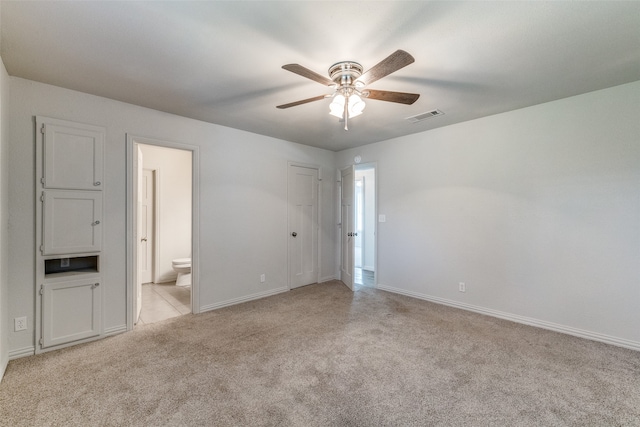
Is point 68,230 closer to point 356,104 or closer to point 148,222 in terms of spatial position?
point 148,222

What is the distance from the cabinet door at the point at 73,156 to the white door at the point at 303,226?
254 cm

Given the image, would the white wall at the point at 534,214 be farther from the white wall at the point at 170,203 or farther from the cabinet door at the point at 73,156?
the white wall at the point at 170,203

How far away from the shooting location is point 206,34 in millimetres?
1850

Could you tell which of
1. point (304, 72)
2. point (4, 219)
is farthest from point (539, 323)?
point (4, 219)

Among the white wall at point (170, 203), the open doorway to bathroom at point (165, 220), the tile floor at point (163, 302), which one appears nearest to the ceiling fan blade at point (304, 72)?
the tile floor at point (163, 302)

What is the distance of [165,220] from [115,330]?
2.54 m

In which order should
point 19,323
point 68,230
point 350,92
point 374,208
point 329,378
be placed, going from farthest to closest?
point 374,208 → point 68,230 → point 19,323 → point 350,92 → point 329,378

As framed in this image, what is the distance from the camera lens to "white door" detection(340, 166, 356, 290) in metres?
4.61

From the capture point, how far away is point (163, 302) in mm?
3988

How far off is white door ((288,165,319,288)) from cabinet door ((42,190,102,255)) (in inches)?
101

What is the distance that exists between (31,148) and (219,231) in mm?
1965

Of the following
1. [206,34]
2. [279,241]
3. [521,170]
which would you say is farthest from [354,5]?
[279,241]

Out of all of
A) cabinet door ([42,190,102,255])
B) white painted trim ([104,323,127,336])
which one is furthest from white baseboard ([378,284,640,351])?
cabinet door ([42,190,102,255])

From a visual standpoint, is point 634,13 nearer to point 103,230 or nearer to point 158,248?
point 103,230
